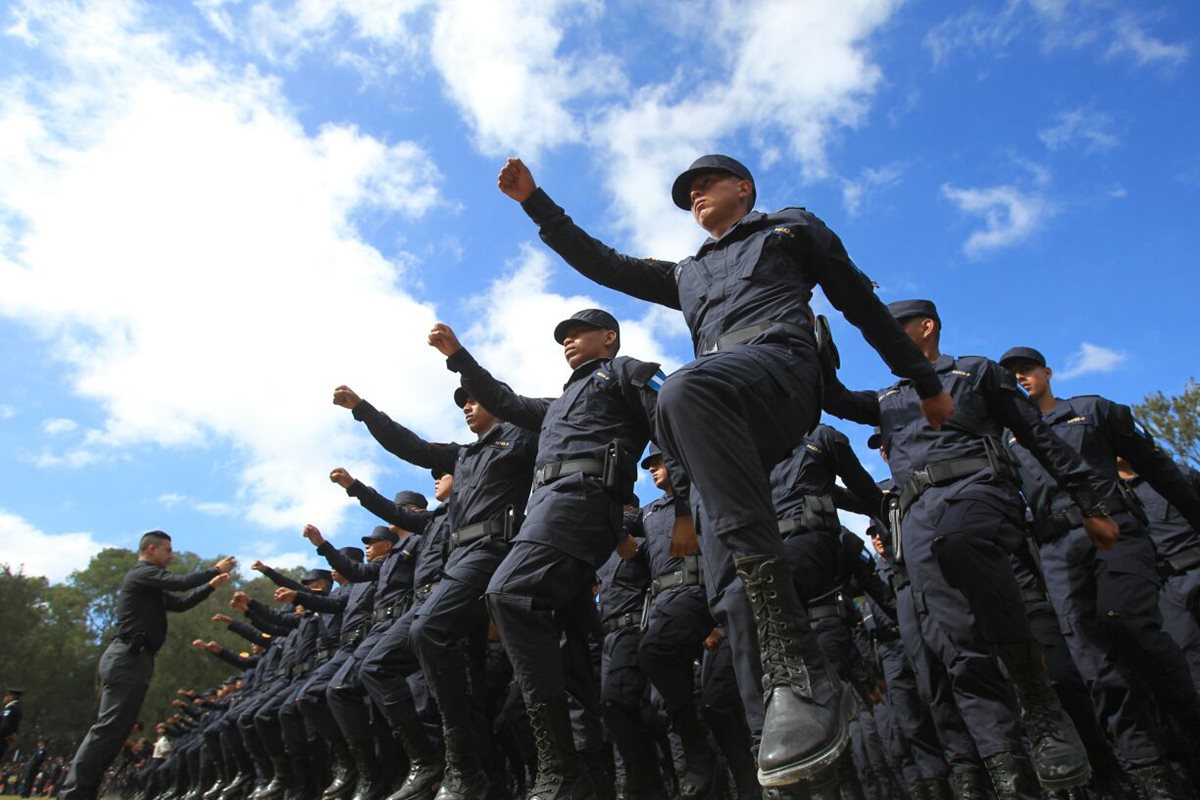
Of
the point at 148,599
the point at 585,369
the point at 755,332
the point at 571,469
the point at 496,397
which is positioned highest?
the point at 148,599

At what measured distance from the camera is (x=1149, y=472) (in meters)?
5.68

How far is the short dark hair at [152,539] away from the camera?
30.5ft

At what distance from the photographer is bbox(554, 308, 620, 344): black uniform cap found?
5816 mm

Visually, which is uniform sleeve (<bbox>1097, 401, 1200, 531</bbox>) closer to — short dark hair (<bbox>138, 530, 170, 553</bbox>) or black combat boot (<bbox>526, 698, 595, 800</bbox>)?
black combat boot (<bbox>526, 698, 595, 800</bbox>)

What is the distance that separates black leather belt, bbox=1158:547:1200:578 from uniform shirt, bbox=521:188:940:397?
182 inches

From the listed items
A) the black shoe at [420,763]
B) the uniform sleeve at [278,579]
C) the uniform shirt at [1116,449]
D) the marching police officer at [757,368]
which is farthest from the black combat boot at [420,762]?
the uniform sleeve at [278,579]

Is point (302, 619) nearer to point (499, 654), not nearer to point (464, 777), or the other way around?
point (499, 654)

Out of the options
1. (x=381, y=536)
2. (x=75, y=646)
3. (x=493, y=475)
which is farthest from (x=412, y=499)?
(x=75, y=646)

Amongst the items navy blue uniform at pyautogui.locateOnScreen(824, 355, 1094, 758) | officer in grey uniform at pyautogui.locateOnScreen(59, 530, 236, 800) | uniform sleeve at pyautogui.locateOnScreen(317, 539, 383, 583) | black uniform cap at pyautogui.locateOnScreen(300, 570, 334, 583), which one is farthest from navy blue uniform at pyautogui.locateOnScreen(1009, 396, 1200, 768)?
black uniform cap at pyautogui.locateOnScreen(300, 570, 334, 583)

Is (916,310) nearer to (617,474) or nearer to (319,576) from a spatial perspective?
(617,474)

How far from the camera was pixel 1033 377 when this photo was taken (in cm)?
640

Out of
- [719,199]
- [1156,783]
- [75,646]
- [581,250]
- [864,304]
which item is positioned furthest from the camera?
[75,646]

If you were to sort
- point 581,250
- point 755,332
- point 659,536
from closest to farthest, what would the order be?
point 755,332
point 581,250
point 659,536

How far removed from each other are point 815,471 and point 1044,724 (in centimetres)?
269
